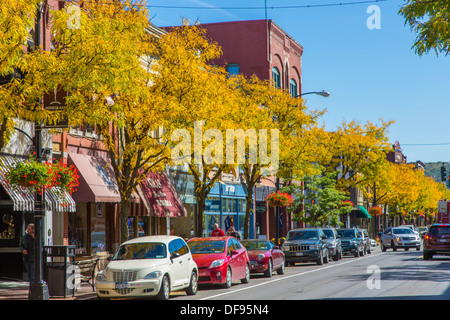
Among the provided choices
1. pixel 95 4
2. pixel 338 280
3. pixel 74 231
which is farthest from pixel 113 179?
pixel 338 280

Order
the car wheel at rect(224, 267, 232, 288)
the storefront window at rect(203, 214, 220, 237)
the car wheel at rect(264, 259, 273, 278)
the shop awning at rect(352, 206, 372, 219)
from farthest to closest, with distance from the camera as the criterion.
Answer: the shop awning at rect(352, 206, 372, 219)
the storefront window at rect(203, 214, 220, 237)
the car wheel at rect(264, 259, 273, 278)
the car wheel at rect(224, 267, 232, 288)

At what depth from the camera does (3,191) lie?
75.0 feet

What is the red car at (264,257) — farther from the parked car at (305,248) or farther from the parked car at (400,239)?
the parked car at (400,239)

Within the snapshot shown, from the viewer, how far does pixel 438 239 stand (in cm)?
3378

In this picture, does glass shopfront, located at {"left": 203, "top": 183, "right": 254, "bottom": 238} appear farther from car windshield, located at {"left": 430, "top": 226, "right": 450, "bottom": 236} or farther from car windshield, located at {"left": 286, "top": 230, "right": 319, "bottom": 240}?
car windshield, located at {"left": 430, "top": 226, "right": 450, "bottom": 236}

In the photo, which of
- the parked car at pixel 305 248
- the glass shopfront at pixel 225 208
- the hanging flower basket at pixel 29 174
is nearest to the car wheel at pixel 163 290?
the hanging flower basket at pixel 29 174

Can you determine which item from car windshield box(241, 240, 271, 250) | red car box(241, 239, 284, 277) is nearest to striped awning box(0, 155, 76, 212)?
red car box(241, 239, 284, 277)

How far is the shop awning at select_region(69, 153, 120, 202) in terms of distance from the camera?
25.2m

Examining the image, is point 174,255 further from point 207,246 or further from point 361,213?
point 361,213

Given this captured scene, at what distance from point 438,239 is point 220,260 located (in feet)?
54.6

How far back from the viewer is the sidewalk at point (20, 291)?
1860cm

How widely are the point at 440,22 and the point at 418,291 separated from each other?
8084 millimetres

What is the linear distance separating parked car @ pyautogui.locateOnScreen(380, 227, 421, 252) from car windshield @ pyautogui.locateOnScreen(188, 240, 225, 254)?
29830mm

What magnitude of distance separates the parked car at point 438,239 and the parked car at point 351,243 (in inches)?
307
